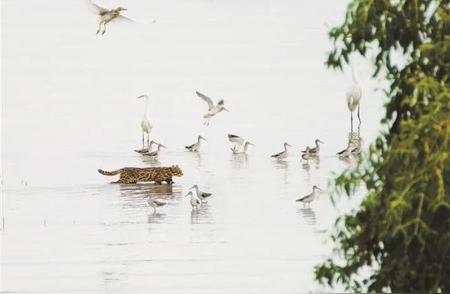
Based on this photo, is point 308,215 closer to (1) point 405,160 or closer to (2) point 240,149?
(2) point 240,149

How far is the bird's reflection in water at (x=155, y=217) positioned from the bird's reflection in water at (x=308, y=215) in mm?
1544

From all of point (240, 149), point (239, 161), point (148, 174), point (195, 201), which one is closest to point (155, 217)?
point (195, 201)

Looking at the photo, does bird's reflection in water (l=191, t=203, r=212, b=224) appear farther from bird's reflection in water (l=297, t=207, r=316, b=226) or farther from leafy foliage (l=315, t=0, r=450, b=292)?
leafy foliage (l=315, t=0, r=450, b=292)

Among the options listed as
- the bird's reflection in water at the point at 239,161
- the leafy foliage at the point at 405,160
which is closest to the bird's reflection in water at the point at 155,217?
the bird's reflection in water at the point at 239,161

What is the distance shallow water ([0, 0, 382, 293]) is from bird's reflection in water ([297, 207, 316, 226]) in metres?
0.03

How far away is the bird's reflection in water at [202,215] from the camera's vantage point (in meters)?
20.6

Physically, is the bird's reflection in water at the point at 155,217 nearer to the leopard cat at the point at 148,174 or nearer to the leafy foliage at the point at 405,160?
the leopard cat at the point at 148,174

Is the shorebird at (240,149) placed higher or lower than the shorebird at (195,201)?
higher

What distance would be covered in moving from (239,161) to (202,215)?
6835 mm

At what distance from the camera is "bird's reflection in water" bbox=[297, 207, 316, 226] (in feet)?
66.8

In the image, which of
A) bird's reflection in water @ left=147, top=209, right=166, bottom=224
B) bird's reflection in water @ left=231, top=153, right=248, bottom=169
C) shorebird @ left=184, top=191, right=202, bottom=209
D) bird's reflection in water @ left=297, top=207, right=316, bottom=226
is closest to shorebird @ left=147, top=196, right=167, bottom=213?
bird's reflection in water @ left=147, top=209, right=166, bottom=224

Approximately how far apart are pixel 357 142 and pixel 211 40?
22.4m

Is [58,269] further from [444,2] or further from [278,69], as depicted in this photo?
[278,69]

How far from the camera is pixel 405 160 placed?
8.71m
